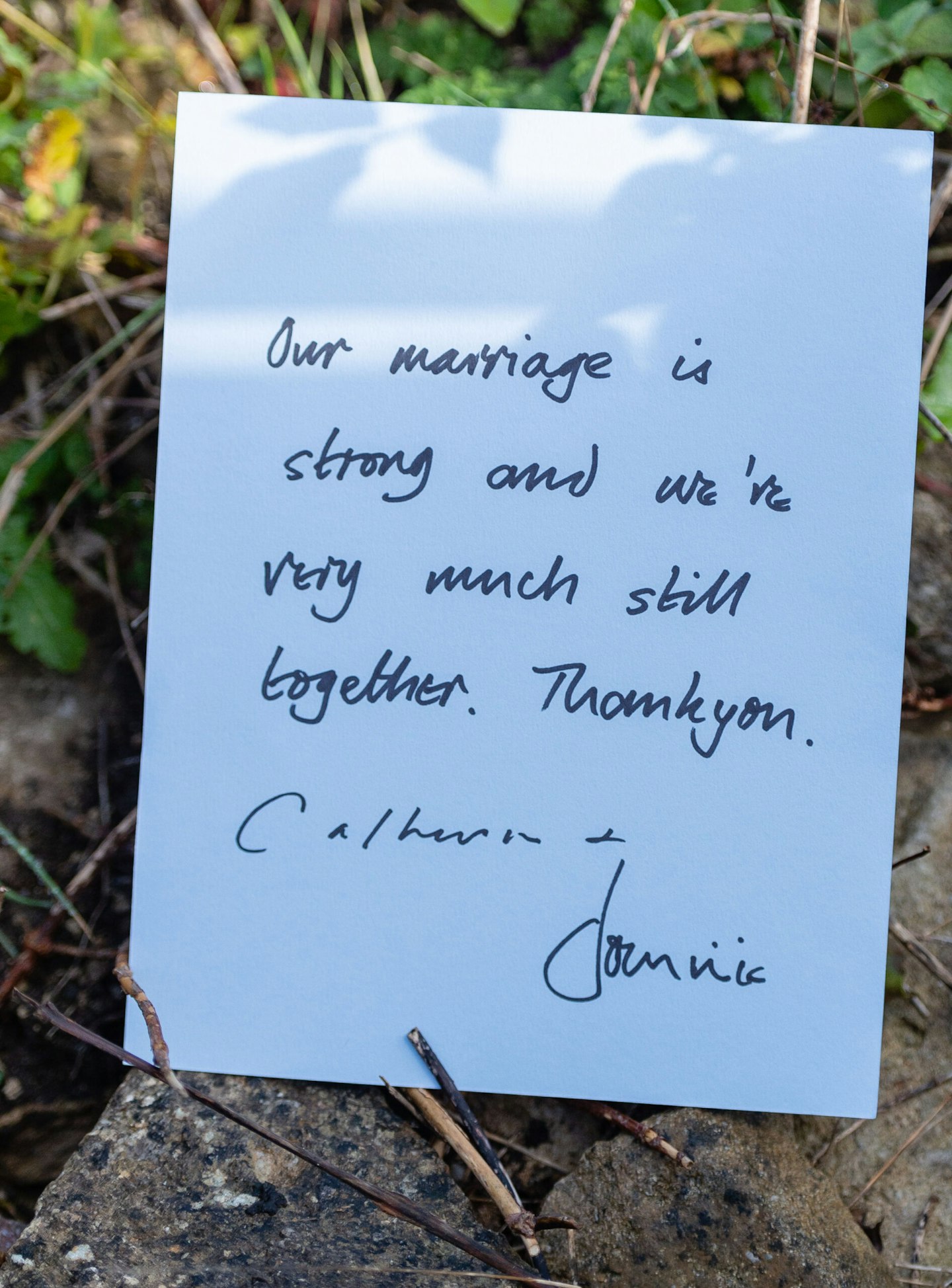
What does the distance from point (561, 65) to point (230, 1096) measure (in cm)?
134

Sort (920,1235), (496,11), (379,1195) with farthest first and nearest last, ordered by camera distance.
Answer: (496,11), (920,1235), (379,1195)

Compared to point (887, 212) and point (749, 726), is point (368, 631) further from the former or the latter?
point (887, 212)

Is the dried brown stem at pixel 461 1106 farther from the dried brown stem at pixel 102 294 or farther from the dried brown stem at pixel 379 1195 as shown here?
the dried brown stem at pixel 102 294

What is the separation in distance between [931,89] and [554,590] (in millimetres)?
759

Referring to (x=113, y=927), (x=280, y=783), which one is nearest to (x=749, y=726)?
(x=280, y=783)

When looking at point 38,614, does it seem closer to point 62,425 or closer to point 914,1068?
point 62,425

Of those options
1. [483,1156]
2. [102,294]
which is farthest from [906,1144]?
[102,294]

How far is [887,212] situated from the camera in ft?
3.39

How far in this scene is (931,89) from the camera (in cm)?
109

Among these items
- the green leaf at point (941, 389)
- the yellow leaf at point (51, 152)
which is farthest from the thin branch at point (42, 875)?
the green leaf at point (941, 389)

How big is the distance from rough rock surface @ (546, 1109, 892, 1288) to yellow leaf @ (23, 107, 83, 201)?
1357 mm

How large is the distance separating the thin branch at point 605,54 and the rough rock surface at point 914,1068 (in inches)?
34.9

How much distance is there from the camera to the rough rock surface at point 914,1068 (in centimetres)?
102
